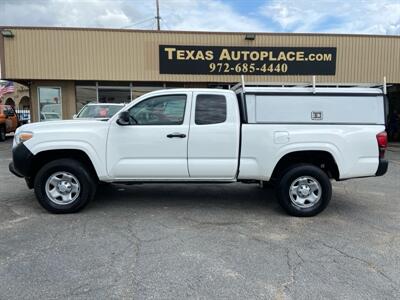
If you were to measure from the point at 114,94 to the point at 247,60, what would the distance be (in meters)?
6.27

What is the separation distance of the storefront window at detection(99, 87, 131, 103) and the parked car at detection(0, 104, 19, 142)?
5.27 m

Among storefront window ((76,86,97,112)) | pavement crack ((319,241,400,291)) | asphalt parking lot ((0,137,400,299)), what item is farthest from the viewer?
storefront window ((76,86,97,112))

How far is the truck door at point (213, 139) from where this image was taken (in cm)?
516

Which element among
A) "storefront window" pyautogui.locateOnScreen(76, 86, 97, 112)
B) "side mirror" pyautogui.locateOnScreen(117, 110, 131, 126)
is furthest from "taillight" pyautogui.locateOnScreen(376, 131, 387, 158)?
"storefront window" pyautogui.locateOnScreen(76, 86, 97, 112)

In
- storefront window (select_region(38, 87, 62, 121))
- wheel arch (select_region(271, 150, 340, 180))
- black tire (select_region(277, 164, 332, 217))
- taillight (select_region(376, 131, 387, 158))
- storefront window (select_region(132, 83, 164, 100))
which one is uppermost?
storefront window (select_region(132, 83, 164, 100))

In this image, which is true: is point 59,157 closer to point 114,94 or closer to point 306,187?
point 306,187

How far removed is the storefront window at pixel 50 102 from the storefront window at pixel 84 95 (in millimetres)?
815

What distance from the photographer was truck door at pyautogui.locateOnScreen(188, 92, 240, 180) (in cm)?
516

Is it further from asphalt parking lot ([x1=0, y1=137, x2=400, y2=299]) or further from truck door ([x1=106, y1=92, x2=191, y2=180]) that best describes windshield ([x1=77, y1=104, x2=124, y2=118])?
truck door ([x1=106, y1=92, x2=191, y2=180])

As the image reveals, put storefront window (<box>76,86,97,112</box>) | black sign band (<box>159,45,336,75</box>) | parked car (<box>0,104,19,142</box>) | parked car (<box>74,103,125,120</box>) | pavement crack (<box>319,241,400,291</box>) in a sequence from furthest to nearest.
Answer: parked car (<box>0,104,19,142</box>), storefront window (<box>76,86,97,112</box>), black sign band (<box>159,45,336,75</box>), parked car (<box>74,103,125,120</box>), pavement crack (<box>319,241,400,291</box>)

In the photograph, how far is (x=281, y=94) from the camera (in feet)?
16.9

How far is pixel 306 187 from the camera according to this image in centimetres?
530

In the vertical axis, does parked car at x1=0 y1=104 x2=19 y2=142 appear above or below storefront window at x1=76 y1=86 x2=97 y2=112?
below

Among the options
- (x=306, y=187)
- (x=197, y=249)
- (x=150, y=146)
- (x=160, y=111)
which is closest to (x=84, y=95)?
(x=160, y=111)
